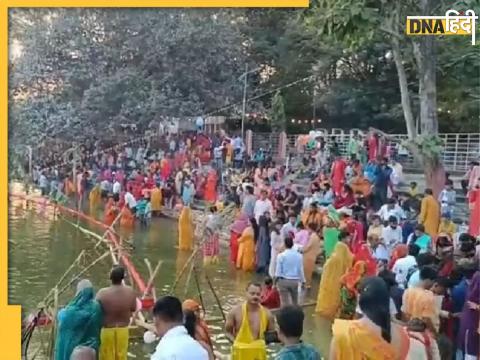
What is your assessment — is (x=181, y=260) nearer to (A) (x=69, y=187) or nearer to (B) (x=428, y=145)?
(B) (x=428, y=145)

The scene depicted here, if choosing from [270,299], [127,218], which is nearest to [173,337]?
[270,299]

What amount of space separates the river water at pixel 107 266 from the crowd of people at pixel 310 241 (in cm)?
34

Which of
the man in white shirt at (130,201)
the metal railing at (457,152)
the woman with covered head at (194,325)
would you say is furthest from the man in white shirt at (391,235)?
the man in white shirt at (130,201)

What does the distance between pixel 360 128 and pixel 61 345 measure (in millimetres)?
11245

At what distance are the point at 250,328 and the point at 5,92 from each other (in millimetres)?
3501

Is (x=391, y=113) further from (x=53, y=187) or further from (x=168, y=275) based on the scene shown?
(x=53, y=187)

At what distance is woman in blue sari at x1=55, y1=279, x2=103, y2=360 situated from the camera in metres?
4.96

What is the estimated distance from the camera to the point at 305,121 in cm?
1595

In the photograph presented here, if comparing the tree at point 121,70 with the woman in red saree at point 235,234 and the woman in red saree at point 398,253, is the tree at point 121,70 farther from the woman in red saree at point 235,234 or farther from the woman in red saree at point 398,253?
the woman in red saree at point 398,253

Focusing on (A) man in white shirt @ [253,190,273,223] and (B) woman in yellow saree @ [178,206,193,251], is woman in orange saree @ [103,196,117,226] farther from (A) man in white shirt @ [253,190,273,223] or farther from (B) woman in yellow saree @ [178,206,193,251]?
(A) man in white shirt @ [253,190,273,223]

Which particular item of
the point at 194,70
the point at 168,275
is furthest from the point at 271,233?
the point at 194,70

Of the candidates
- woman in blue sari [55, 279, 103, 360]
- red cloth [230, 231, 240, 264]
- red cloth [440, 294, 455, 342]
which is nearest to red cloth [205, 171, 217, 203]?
red cloth [230, 231, 240, 264]

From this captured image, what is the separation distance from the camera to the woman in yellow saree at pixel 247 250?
1112cm

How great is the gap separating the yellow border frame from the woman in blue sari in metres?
1.67
